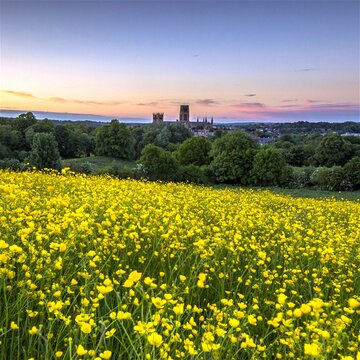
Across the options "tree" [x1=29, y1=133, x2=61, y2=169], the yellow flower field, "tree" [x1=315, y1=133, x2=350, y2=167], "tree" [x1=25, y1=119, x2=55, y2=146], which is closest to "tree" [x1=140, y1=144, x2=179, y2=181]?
"tree" [x1=29, y1=133, x2=61, y2=169]

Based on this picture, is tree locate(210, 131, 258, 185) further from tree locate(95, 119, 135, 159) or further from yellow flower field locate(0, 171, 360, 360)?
yellow flower field locate(0, 171, 360, 360)

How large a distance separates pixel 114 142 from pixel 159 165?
34401 mm

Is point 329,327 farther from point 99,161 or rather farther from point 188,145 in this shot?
point 99,161

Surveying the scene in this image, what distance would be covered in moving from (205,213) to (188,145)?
5546 centimetres

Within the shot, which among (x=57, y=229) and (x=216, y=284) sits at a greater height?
→ (x=57, y=229)

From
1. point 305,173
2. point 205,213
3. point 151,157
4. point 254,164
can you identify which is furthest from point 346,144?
point 205,213

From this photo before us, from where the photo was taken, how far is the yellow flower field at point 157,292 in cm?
231

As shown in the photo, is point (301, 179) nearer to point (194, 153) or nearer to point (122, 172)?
point (194, 153)

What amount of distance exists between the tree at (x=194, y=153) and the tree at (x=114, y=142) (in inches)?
717

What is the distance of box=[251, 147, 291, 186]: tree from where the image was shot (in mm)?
51438

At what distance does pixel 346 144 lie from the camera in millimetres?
78562

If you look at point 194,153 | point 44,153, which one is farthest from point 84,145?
point 44,153

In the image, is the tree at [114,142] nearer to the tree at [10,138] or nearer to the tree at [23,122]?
the tree at [10,138]

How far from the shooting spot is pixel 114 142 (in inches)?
3034
